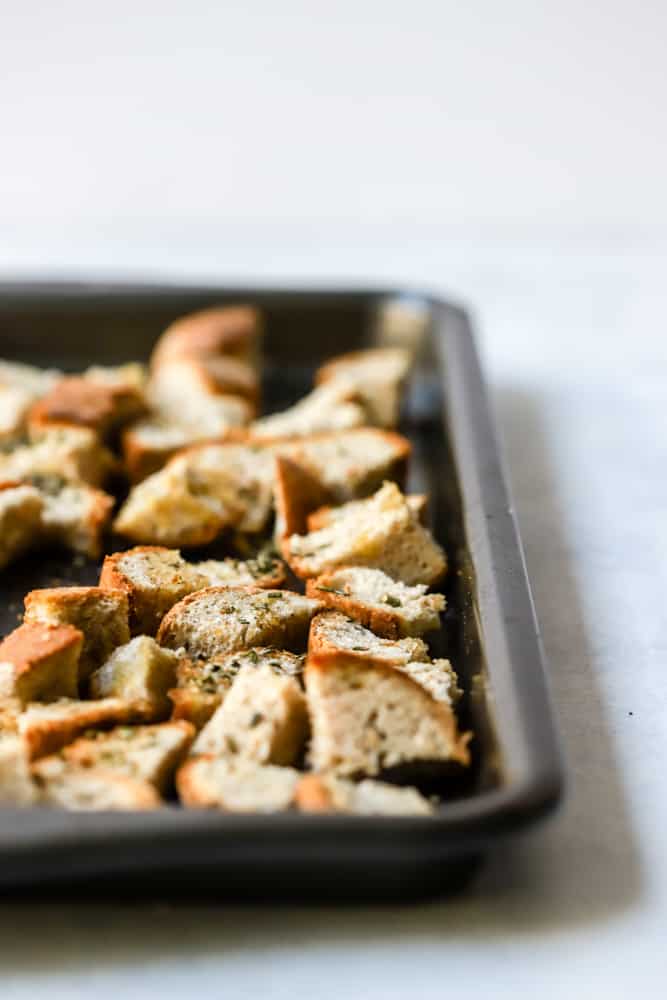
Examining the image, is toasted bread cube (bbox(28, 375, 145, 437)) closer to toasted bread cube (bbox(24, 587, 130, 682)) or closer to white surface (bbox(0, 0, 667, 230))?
toasted bread cube (bbox(24, 587, 130, 682))

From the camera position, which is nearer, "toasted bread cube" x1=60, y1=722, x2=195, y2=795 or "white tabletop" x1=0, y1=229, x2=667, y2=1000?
"white tabletop" x1=0, y1=229, x2=667, y2=1000

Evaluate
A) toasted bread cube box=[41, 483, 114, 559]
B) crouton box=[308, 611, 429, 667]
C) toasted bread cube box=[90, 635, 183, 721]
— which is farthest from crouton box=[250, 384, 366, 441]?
toasted bread cube box=[90, 635, 183, 721]

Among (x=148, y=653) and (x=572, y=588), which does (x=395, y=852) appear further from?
(x=572, y=588)

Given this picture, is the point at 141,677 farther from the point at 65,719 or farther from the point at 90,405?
the point at 90,405

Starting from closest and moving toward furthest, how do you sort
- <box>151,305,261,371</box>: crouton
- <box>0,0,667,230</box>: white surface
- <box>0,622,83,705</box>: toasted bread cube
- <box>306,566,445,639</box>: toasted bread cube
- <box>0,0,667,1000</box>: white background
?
<box>0,622,83,705</box>: toasted bread cube < <box>306,566,445,639</box>: toasted bread cube < <box>151,305,261,371</box>: crouton < <box>0,0,667,1000</box>: white background < <box>0,0,667,230</box>: white surface

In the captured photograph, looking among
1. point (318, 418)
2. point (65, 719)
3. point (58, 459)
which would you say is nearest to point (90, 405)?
point (58, 459)

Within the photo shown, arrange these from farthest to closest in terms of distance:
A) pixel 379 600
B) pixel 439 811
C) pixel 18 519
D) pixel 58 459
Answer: pixel 58 459, pixel 18 519, pixel 379 600, pixel 439 811

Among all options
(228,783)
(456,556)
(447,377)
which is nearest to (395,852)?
(228,783)
